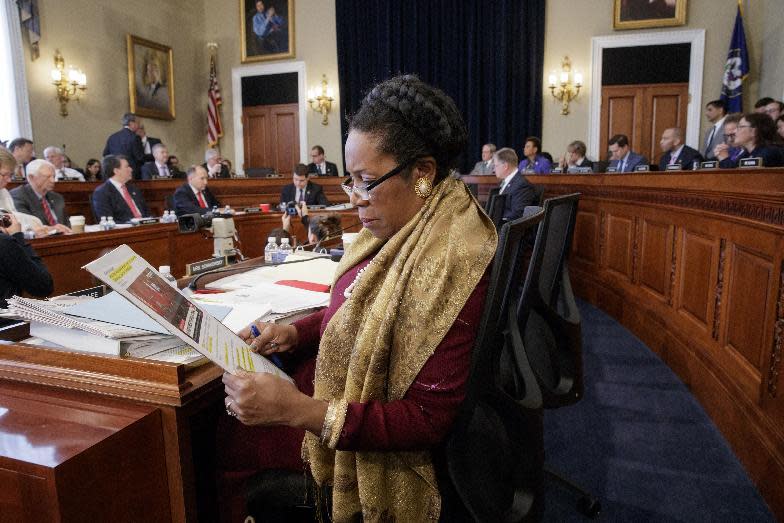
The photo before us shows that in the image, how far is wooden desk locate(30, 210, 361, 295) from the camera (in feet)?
10.1

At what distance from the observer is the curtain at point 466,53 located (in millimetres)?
8773

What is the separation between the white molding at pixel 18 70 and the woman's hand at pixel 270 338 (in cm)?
746

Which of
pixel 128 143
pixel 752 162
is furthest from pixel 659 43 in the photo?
pixel 128 143

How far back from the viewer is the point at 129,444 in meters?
0.85

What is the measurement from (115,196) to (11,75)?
3213mm

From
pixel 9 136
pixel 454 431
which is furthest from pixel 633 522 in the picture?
pixel 9 136

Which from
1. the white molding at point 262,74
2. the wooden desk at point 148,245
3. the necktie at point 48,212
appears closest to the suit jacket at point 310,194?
the wooden desk at point 148,245

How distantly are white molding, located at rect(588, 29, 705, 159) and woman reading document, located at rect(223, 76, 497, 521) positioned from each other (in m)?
8.27

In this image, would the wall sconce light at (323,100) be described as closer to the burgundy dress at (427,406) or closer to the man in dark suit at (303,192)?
the man in dark suit at (303,192)

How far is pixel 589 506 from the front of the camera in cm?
180

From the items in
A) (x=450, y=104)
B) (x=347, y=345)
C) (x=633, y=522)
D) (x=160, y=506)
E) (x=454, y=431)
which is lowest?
(x=633, y=522)

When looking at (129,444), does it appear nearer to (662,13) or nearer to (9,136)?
(9,136)

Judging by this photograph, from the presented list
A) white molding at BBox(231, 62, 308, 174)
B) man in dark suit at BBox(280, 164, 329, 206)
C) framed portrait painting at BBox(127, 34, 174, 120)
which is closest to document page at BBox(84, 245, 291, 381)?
man in dark suit at BBox(280, 164, 329, 206)

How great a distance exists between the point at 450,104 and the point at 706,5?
881cm
